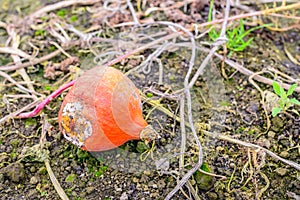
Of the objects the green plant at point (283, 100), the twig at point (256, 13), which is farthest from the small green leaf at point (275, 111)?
the twig at point (256, 13)

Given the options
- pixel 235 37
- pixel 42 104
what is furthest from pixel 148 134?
pixel 235 37

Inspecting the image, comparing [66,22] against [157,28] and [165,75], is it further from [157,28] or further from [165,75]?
[165,75]

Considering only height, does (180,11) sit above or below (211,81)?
above

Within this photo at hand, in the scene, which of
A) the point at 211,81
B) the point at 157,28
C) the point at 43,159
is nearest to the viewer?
the point at 43,159

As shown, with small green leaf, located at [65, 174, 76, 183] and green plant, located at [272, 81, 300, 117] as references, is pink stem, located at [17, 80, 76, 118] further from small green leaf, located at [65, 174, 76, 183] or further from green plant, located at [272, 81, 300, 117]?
green plant, located at [272, 81, 300, 117]

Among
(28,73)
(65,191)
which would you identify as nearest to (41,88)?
(28,73)

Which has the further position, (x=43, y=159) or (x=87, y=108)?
(x=43, y=159)

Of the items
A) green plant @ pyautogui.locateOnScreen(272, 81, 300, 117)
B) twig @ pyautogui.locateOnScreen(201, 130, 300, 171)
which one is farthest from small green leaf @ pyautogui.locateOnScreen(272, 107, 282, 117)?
twig @ pyautogui.locateOnScreen(201, 130, 300, 171)
